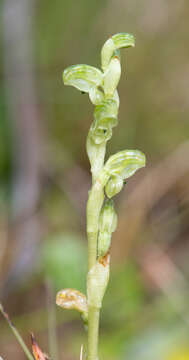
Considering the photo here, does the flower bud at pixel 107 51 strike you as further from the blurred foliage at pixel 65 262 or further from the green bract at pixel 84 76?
the blurred foliage at pixel 65 262

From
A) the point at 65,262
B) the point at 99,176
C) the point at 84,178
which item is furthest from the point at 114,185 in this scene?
the point at 84,178

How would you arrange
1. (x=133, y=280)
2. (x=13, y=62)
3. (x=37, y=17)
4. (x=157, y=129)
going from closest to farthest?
(x=133, y=280)
(x=13, y=62)
(x=157, y=129)
(x=37, y=17)

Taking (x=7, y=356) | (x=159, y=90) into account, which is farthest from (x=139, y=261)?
(x=159, y=90)

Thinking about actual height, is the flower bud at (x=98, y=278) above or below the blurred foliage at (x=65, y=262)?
below

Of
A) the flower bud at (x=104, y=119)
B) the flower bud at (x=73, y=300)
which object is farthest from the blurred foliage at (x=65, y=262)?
the flower bud at (x=104, y=119)

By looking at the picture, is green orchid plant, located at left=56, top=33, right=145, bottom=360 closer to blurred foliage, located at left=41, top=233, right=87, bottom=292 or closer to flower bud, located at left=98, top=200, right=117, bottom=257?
flower bud, located at left=98, top=200, right=117, bottom=257

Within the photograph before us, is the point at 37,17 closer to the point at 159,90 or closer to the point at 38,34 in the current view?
the point at 38,34

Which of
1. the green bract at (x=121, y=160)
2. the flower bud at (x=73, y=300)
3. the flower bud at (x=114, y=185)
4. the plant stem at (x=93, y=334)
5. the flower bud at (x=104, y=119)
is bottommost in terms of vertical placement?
the plant stem at (x=93, y=334)

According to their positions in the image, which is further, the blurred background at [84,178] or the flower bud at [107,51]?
the blurred background at [84,178]
